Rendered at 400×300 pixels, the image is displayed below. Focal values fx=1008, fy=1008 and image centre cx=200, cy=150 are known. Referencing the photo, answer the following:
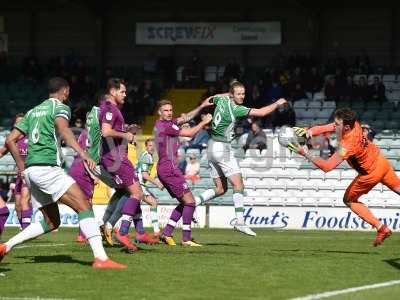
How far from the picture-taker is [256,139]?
29.8m

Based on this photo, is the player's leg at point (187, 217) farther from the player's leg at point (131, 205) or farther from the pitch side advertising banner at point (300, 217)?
the pitch side advertising banner at point (300, 217)

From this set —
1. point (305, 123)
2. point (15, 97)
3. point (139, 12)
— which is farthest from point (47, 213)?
point (139, 12)

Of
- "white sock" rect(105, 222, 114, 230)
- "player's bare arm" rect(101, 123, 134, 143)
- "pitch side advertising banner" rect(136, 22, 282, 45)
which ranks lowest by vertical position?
"white sock" rect(105, 222, 114, 230)

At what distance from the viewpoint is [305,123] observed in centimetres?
3250

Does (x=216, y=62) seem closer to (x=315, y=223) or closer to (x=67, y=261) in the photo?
(x=315, y=223)

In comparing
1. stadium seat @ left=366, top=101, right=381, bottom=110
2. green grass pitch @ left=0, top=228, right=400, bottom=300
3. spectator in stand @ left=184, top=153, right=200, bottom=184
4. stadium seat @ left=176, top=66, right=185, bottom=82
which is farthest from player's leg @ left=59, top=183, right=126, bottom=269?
stadium seat @ left=176, top=66, right=185, bottom=82

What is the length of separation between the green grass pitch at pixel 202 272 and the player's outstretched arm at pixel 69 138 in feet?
4.48

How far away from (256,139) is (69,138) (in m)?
17.7

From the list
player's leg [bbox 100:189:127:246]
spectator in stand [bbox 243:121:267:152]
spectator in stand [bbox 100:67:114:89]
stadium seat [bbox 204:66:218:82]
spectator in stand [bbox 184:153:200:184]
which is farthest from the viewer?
stadium seat [bbox 204:66:218:82]

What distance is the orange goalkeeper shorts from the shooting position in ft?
51.4

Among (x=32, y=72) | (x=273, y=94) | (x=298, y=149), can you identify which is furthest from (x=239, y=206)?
(x=32, y=72)

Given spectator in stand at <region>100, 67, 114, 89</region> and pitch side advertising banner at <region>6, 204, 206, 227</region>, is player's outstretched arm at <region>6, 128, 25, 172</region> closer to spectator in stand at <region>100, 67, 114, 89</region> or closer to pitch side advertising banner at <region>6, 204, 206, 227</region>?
pitch side advertising banner at <region>6, 204, 206, 227</region>

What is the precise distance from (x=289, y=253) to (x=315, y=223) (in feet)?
38.1

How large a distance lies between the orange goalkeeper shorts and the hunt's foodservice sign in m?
10.2
